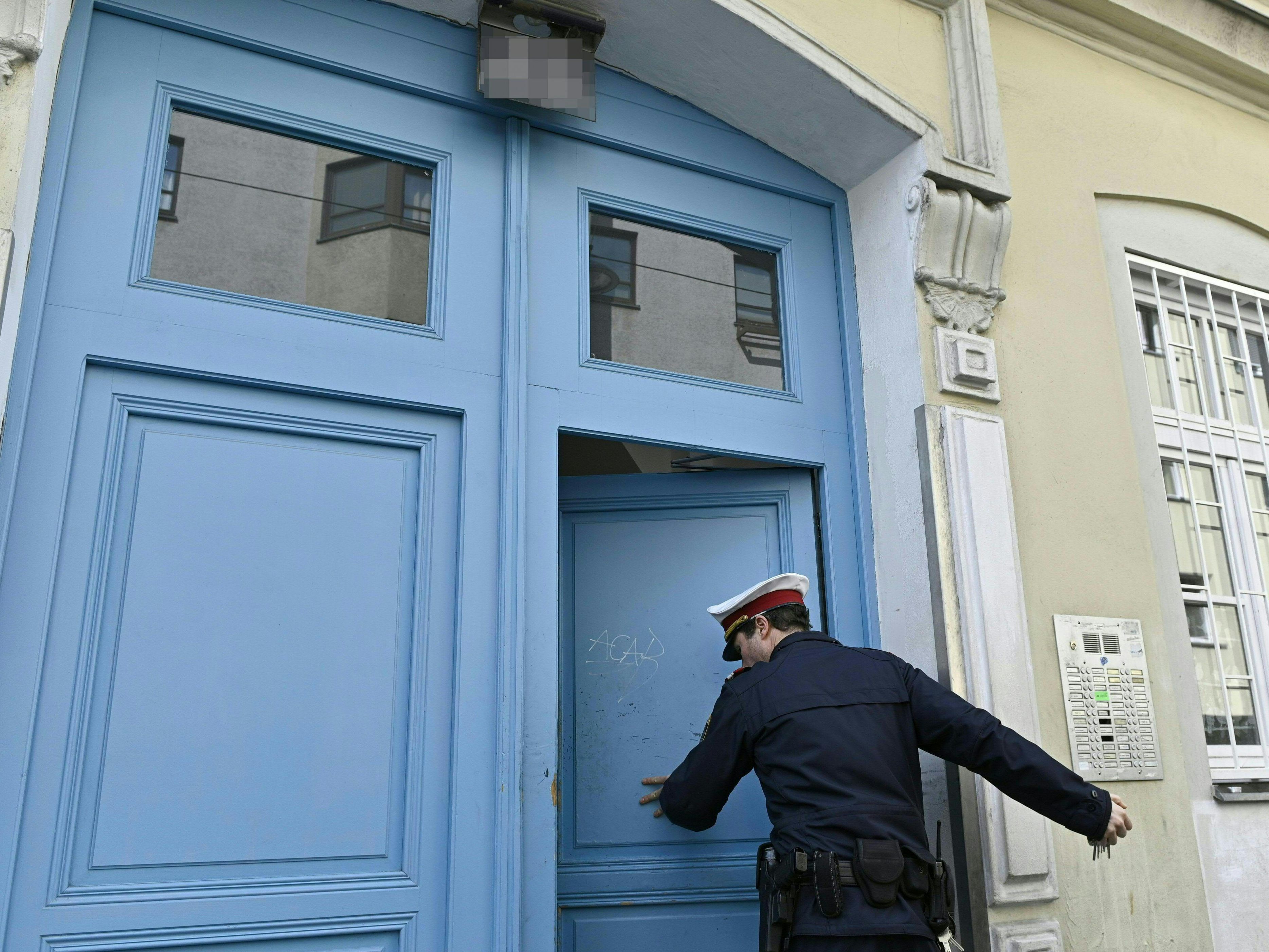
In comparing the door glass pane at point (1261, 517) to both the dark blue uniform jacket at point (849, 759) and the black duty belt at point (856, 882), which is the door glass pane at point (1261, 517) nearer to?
the dark blue uniform jacket at point (849, 759)

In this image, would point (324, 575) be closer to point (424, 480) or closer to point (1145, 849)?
point (424, 480)

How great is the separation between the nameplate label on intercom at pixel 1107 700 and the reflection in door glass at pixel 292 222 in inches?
90.8

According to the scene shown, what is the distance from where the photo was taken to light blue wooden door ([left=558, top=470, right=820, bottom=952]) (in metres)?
3.05

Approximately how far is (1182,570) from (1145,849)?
3.60 feet

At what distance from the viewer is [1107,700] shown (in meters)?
3.34

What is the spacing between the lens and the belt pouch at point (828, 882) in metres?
2.45

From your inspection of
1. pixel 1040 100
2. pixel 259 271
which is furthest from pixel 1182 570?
pixel 259 271

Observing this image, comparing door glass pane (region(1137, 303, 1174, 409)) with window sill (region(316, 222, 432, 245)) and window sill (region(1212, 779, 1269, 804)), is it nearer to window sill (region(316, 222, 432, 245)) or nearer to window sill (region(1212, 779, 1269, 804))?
window sill (region(1212, 779, 1269, 804))

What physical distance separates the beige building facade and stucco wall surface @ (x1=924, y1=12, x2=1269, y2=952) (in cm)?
1

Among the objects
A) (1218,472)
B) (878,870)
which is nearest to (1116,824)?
(878,870)

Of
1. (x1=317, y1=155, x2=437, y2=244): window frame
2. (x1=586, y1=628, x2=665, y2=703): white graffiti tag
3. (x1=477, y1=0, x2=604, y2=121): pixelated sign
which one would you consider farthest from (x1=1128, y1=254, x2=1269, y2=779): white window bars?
(x1=317, y1=155, x2=437, y2=244): window frame

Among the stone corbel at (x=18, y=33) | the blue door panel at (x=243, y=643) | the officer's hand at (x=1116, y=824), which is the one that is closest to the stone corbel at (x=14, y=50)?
the stone corbel at (x=18, y=33)

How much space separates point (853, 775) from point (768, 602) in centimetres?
60

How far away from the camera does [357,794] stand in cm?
256
